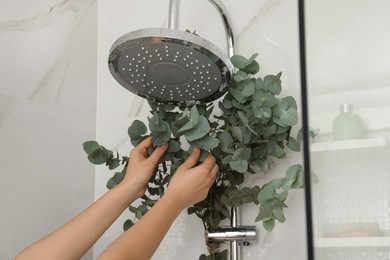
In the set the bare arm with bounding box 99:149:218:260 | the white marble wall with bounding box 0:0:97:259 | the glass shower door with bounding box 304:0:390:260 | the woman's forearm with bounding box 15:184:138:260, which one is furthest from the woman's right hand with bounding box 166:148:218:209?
the glass shower door with bounding box 304:0:390:260

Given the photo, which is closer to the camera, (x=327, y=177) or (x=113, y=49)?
(x=327, y=177)

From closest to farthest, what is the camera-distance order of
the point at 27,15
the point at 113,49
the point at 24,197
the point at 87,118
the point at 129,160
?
the point at 113,49 < the point at 129,160 < the point at 24,197 < the point at 27,15 < the point at 87,118

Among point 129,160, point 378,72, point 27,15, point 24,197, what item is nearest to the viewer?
point 378,72

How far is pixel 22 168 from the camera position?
1.25 metres

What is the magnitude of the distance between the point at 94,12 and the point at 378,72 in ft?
4.05

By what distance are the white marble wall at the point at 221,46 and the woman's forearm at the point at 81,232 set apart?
0.32m

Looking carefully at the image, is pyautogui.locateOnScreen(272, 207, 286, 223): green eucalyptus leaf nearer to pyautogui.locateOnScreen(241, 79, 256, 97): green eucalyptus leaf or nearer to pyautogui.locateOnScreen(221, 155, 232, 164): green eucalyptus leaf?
pyautogui.locateOnScreen(221, 155, 232, 164): green eucalyptus leaf

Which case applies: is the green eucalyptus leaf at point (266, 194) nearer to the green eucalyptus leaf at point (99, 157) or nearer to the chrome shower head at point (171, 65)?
the chrome shower head at point (171, 65)

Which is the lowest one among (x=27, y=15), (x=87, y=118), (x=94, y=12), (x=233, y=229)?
(x=233, y=229)

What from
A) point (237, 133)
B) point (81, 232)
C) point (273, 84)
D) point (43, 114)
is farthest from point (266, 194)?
point (43, 114)

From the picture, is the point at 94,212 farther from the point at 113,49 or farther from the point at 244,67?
the point at 244,67

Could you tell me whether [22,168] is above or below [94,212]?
above

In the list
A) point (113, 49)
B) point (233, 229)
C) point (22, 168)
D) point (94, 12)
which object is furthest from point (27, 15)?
point (233, 229)

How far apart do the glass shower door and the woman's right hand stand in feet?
1.78
